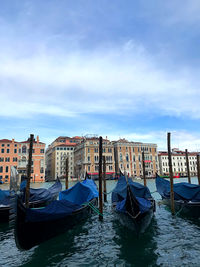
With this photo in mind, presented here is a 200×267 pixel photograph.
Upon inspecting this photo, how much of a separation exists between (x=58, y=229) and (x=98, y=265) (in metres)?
1.84

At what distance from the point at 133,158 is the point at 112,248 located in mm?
47571

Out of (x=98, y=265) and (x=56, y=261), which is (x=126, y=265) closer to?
(x=98, y=265)

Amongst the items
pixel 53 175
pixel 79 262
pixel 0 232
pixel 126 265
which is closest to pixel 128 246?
pixel 126 265

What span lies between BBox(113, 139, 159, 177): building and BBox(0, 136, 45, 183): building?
1857 cm

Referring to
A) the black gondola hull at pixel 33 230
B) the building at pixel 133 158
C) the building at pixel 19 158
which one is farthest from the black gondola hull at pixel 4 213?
the building at pixel 133 158

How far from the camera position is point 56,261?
16.7ft

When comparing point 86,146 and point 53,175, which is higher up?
point 86,146

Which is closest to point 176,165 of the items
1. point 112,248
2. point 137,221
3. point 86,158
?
point 86,158

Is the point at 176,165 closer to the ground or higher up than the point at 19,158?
closer to the ground

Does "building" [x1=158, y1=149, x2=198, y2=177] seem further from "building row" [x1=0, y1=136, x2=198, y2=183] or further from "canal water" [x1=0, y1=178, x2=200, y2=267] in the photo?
"canal water" [x1=0, y1=178, x2=200, y2=267]

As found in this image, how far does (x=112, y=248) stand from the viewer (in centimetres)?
589

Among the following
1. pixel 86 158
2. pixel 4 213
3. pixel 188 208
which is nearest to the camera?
pixel 4 213

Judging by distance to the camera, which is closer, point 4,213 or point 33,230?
point 33,230

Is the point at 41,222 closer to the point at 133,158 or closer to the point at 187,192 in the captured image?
the point at 187,192
